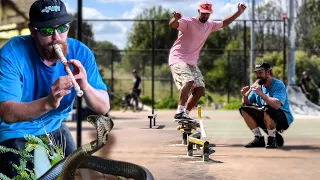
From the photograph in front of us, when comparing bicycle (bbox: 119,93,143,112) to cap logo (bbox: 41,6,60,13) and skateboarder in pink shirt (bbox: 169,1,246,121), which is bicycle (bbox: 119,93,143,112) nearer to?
skateboarder in pink shirt (bbox: 169,1,246,121)

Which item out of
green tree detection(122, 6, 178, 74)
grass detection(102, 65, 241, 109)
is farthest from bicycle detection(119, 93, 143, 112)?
green tree detection(122, 6, 178, 74)

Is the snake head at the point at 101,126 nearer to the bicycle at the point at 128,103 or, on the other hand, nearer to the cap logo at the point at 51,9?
the cap logo at the point at 51,9

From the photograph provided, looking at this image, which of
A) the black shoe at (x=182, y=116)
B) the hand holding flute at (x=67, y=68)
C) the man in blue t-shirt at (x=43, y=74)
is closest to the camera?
the hand holding flute at (x=67, y=68)

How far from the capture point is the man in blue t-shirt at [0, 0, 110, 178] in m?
1.41

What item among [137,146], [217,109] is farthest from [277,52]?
[137,146]

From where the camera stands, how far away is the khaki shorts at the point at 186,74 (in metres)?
1.74

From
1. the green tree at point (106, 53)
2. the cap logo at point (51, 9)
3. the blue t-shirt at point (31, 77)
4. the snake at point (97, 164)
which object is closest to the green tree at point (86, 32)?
the green tree at point (106, 53)

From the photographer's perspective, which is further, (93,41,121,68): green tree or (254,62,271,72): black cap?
(93,41,121,68): green tree

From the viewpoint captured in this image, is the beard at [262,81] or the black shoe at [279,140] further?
the black shoe at [279,140]

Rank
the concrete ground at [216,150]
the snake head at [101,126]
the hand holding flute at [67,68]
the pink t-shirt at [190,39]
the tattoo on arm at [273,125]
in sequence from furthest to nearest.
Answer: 1. the tattoo on arm at [273,125]
2. the concrete ground at [216,150]
3. the pink t-shirt at [190,39]
4. the hand holding flute at [67,68]
5. the snake head at [101,126]

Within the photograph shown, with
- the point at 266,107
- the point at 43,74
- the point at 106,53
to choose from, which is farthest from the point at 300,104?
the point at 43,74

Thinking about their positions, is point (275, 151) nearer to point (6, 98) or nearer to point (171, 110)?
point (171, 110)

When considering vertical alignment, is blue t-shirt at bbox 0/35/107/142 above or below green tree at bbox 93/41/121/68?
below

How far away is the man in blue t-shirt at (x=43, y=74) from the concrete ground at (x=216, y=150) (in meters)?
0.38
